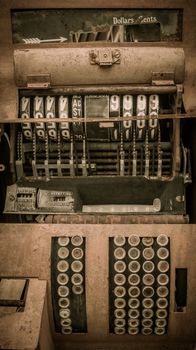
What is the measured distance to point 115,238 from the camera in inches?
79.0

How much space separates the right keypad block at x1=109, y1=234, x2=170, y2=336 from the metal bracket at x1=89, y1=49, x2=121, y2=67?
1067 millimetres

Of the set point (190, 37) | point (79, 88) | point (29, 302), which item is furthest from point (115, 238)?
point (190, 37)

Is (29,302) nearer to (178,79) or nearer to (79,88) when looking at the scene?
(79,88)

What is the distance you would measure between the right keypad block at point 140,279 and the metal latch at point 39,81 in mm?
1030

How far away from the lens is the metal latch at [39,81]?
227cm

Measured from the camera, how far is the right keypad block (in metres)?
1.99

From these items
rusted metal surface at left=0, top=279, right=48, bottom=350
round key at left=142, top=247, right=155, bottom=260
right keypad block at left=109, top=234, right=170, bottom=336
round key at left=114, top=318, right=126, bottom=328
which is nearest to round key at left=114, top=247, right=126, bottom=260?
right keypad block at left=109, top=234, right=170, bottom=336

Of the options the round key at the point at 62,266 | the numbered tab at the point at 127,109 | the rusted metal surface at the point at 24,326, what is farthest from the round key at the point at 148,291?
the numbered tab at the point at 127,109

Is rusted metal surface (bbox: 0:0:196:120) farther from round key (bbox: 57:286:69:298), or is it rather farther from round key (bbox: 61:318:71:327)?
round key (bbox: 61:318:71:327)

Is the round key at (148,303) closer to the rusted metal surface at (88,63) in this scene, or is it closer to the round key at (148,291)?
the round key at (148,291)

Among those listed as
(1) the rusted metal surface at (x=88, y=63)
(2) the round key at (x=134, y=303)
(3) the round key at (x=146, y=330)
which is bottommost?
(3) the round key at (x=146, y=330)

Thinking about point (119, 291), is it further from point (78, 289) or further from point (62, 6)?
point (62, 6)

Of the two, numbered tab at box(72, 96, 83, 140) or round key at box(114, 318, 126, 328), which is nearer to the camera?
round key at box(114, 318, 126, 328)

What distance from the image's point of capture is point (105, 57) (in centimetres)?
226
